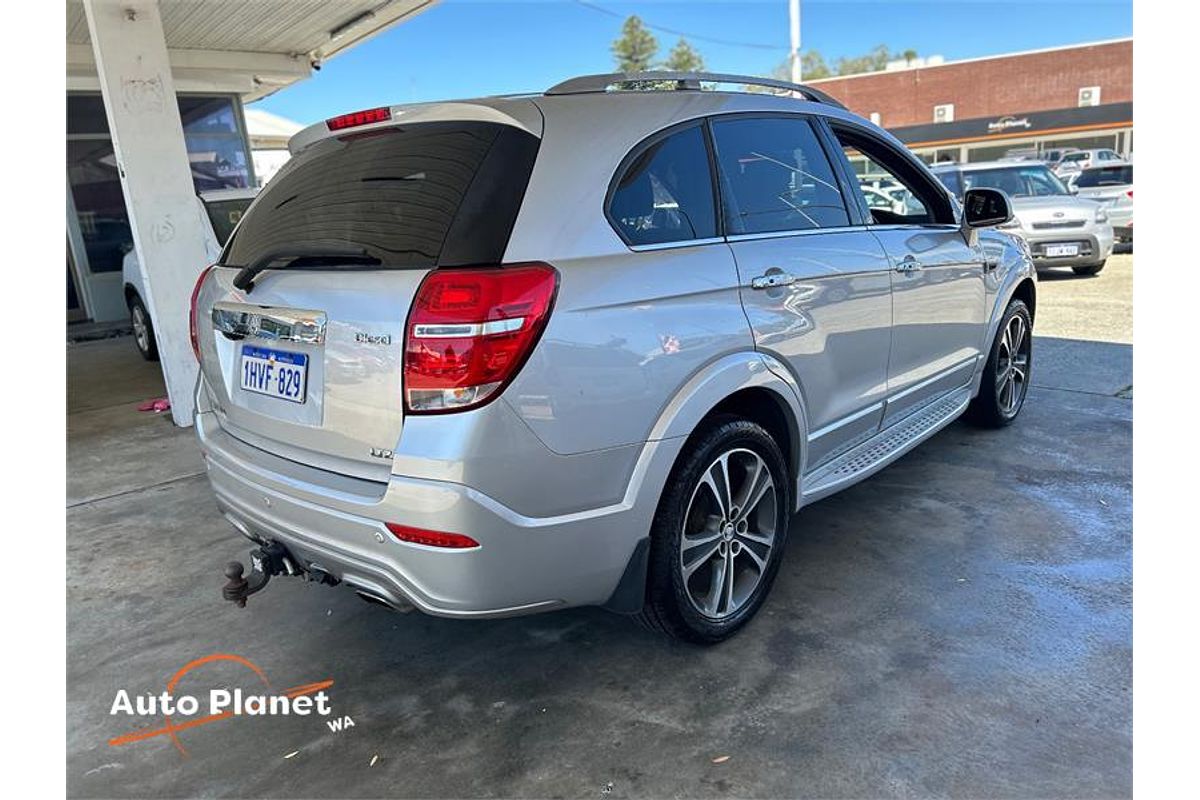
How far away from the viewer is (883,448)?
3594 millimetres

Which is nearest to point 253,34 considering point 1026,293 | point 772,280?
point 1026,293

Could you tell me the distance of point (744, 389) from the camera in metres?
2.66

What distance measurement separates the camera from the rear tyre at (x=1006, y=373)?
466 centimetres

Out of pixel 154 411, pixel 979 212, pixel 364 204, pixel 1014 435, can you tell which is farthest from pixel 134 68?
pixel 1014 435

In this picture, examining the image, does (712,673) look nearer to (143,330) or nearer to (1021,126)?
(143,330)

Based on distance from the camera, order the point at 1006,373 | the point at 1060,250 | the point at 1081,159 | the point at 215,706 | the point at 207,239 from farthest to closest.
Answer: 1. the point at 1081,159
2. the point at 1060,250
3. the point at 207,239
4. the point at 1006,373
5. the point at 215,706

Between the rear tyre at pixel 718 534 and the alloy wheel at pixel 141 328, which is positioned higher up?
the alloy wheel at pixel 141 328

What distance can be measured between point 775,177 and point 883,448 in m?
1.35

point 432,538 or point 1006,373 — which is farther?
point 1006,373

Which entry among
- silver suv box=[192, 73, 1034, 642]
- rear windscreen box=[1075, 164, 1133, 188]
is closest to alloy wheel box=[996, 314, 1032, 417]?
silver suv box=[192, 73, 1034, 642]

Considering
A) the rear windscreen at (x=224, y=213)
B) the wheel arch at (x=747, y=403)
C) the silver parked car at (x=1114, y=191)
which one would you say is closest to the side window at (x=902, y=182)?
the wheel arch at (x=747, y=403)

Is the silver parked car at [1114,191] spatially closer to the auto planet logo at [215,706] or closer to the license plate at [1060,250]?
the license plate at [1060,250]

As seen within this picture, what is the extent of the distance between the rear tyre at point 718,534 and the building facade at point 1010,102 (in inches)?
1736
